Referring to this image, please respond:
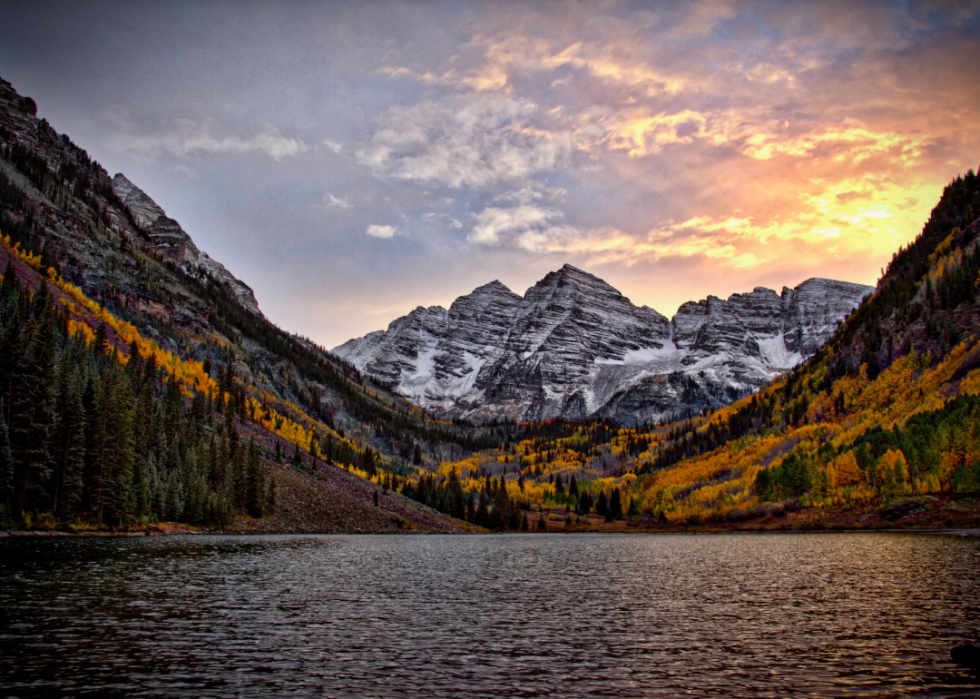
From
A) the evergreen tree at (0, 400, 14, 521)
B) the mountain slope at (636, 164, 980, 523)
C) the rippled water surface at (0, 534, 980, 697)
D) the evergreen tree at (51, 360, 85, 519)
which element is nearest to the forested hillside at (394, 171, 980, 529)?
the mountain slope at (636, 164, 980, 523)

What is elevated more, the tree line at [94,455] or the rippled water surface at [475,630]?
the tree line at [94,455]

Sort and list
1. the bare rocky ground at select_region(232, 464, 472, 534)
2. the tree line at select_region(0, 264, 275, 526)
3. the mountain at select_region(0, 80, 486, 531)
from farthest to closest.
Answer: the bare rocky ground at select_region(232, 464, 472, 534)
the mountain at select_region(0, 80, 486, 531)
the tree line at select_region(0, 264, 275, 526)

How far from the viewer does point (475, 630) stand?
28922 millimetres

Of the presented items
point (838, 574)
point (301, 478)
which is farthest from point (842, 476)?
point (301, 478)

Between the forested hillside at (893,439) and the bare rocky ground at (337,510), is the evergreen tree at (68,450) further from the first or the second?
the forested hillside at (893,439)

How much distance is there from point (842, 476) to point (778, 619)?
125866 mm

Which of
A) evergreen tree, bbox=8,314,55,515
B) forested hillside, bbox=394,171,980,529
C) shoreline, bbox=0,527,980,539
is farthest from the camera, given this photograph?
forested hillside, bbox=394,171,980,529

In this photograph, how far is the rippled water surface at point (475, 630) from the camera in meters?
19.8

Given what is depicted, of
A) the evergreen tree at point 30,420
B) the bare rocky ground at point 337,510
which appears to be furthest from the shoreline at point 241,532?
the evergreen tree at point 30,420

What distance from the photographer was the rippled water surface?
19.8 meters

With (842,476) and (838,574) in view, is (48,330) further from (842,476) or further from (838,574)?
(842,476)

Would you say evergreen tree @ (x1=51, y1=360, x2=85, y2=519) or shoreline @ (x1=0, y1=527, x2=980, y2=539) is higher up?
evergreen tree @ (x1=51, y1=360, x2=85, y2=519)

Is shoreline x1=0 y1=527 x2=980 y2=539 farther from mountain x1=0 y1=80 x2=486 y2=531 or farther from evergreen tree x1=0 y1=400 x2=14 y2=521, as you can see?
evergreen tree x1=0 y1=400 x2=14 y2=521

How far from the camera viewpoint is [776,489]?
519ft
